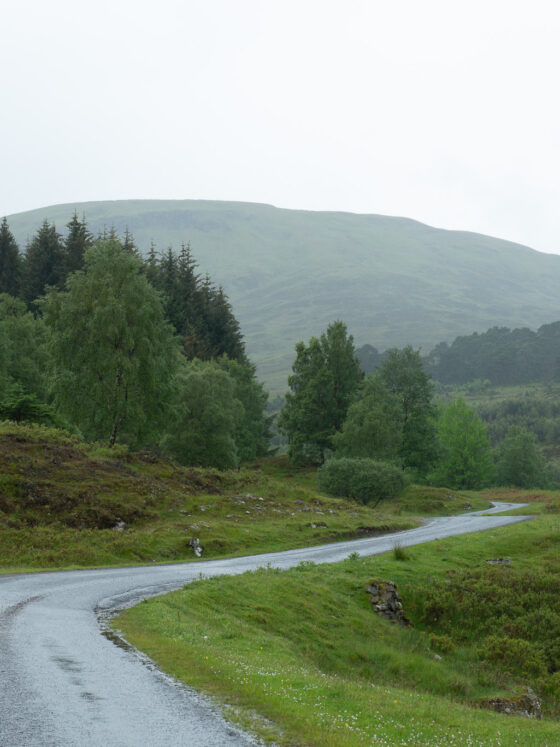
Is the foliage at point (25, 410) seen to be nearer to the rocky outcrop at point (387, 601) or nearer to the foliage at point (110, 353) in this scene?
the foliage at point (110, 353)

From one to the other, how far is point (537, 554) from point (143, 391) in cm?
2876

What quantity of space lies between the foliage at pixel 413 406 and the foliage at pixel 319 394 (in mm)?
5177

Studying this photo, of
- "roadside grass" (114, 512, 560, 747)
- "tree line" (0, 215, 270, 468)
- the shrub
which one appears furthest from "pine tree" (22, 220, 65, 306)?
the shrub

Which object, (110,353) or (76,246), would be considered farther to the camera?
(76,246)

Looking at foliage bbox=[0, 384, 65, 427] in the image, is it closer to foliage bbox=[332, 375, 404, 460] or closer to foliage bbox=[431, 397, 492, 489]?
foliage bbox=[332, 375, 404, 460]

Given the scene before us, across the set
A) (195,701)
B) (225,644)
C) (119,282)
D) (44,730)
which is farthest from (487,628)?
(119,282)

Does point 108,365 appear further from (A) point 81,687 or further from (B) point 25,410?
(A) point 81,687

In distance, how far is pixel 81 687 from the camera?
34.2 feet

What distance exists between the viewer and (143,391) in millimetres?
48906

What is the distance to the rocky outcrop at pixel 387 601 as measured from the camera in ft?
86.0

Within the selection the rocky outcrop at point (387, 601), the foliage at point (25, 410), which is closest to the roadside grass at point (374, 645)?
the rocky outcrop at point (387, 601)

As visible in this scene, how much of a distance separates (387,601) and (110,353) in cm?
2902

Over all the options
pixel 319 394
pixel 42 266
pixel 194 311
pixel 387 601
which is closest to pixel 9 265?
pixel 42 266

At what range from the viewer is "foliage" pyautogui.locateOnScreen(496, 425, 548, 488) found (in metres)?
115
